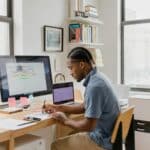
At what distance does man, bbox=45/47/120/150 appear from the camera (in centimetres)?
199

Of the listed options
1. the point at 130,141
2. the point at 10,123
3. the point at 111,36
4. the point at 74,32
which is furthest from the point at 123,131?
the point at 111,36

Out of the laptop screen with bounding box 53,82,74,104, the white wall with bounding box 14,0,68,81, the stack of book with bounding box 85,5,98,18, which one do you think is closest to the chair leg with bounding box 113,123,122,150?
the laptop screen with bounding box 53,82,74,104

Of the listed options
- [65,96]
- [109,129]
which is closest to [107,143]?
[109,129]

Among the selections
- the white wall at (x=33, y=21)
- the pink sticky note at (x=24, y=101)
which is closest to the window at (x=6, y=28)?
the white wall at (x=33, y=21)

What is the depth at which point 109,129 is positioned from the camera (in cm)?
209

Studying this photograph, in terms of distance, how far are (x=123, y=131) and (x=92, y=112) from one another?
0.30 metres

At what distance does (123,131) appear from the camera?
205 centimetres

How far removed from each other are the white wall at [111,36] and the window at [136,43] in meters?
0.15

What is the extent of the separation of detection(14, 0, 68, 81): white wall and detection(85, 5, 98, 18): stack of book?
0.50m

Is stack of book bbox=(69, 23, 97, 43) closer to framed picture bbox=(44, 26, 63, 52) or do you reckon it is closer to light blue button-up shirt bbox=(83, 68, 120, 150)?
framed picture bbox=(44, 26, 63, 52)

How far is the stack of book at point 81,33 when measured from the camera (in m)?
3.75

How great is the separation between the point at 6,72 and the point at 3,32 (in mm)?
955

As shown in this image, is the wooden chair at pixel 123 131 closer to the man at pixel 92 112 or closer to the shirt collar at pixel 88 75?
the man at pixel 92 112

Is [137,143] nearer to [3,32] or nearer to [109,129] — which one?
[109,129]
